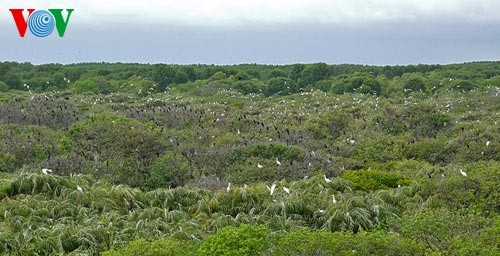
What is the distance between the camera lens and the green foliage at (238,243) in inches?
346

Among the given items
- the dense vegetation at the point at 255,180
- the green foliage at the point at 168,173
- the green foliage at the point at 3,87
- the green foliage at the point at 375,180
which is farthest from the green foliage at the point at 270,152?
the green foliage at the point at 3,87

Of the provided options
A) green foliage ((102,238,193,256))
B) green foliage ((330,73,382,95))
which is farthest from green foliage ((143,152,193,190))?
green foliage ((330,73,382,95))

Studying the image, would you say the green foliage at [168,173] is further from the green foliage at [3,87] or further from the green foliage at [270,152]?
the green foliage at [3,87]

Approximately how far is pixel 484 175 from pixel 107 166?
12.5 m

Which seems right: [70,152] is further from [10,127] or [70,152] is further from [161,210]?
[161,210]

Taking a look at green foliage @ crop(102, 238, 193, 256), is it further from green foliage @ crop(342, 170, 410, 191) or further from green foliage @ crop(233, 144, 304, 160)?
green foliage @ crop(233, 144, 304, 160)

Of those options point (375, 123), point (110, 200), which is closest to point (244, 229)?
point (110, 200)

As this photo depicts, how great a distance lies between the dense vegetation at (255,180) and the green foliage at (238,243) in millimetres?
23

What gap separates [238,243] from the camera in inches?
350

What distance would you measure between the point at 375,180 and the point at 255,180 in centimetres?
423

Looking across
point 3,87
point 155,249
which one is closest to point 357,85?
point 3,87

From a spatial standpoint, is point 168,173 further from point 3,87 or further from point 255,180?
point 3,87

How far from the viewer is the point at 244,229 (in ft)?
29.6

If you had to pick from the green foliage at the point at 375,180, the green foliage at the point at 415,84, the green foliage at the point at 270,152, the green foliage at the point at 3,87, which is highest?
the green foliage at the point at 415,84
